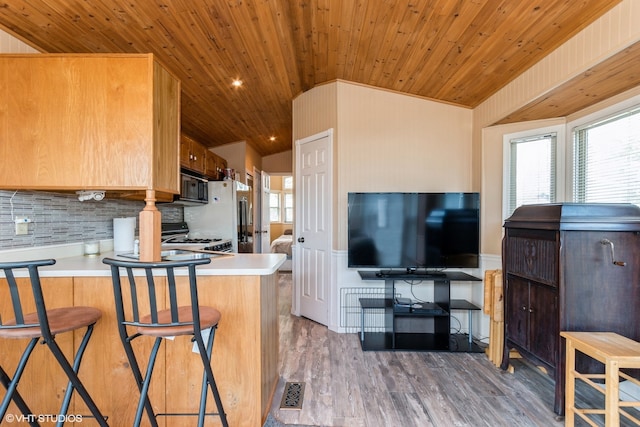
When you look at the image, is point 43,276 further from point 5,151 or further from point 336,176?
point 336,176

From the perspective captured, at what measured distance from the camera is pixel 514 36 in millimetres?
2217

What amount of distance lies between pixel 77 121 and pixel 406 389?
2.84 metres

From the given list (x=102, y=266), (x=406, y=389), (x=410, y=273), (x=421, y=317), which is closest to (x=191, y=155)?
(x=102, y=266)

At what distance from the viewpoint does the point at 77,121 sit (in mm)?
1855

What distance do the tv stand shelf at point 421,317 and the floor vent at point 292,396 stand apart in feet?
2.92

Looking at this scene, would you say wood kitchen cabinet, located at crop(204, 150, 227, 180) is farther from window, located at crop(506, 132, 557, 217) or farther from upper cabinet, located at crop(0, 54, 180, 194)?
window, located at crop(506, 132, 557, 217)

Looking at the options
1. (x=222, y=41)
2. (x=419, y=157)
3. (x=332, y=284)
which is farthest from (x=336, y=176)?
(x=222, y=41)

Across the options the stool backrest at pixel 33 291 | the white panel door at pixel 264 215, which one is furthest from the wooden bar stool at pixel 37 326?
the white panel door at pixel 264 215

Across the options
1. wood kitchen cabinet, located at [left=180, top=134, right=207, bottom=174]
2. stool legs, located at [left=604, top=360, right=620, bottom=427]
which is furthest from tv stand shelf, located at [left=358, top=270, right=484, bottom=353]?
wood kitchen cabinet, located at [left=180, top=134, right=207, bottom=174]

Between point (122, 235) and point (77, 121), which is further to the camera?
point (122, 235)

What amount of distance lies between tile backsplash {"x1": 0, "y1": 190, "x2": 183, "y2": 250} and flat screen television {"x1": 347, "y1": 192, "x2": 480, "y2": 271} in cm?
226

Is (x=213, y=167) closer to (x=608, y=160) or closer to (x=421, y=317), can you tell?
(x=421, y=317)

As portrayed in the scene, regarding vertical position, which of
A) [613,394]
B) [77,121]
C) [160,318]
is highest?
[77,121]

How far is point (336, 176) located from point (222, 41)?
170 centimetres
